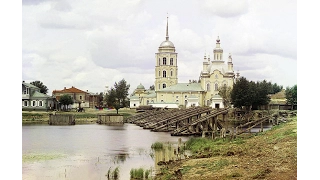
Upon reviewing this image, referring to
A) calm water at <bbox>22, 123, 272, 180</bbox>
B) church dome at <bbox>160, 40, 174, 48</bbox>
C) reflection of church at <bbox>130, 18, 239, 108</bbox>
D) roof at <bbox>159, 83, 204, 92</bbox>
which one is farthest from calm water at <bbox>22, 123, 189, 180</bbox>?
church dome at <bbox>160, 40, 174, 48</bbox>

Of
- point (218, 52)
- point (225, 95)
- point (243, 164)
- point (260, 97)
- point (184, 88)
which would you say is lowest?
point (243, 164)

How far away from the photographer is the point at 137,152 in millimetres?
27828

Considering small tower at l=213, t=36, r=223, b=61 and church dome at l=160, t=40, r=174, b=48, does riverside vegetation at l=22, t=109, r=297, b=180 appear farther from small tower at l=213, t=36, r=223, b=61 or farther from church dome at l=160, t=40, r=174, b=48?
church dome at l=160, t=40, r=174, b=48

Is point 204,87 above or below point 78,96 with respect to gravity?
above

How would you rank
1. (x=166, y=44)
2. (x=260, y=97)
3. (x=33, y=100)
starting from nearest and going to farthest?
(x=33, y=100)
(x=260, y=97)
(x=166, y=44)

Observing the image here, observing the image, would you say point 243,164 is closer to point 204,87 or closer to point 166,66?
point 204,87

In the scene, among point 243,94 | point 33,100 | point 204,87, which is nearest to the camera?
point 33,100

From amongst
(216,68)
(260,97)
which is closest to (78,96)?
(216,68)

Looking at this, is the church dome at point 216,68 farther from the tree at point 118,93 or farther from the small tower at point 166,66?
the tree at point 118,93

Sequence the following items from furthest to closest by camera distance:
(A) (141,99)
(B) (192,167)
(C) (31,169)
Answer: (A) (141,99), (C) (31,169), (B) (192,167)

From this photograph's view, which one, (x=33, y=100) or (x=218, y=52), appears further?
(x=218, y=52)
